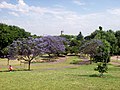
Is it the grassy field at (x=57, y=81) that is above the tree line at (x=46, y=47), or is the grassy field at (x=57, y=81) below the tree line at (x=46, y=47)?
below

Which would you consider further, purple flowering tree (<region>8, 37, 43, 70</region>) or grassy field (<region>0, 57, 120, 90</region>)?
purple flowering tree (<region>8, 37, 43, 70</region>)

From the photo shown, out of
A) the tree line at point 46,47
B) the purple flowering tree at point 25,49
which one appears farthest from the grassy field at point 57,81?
the purple flowering tree at point 25,49

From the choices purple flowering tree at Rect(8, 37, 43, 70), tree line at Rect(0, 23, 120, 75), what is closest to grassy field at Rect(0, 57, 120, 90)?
tree line at Rect(0, 23, 120, 75)

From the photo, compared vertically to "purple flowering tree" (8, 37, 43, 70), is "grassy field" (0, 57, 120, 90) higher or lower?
lower

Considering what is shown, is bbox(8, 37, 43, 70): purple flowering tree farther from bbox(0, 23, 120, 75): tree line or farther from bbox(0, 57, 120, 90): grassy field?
bbox(0, 57, 120, 90): grassy field

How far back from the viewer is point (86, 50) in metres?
69.2

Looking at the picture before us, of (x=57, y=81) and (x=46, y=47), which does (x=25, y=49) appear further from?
(x=57, y=81)

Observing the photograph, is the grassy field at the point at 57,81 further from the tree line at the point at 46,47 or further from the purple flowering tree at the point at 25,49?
the purple flowering tree at the point at 25,49

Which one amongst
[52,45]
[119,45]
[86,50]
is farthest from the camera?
[119,45]

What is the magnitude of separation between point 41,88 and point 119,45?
292 ft

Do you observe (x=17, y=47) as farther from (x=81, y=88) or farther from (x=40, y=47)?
(x=81, y=88)

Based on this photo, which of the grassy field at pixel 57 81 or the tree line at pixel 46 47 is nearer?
the grassy field at pixel 57 81

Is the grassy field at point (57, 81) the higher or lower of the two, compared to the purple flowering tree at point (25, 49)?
lower

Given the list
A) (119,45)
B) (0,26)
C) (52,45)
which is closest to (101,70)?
(52,45)
